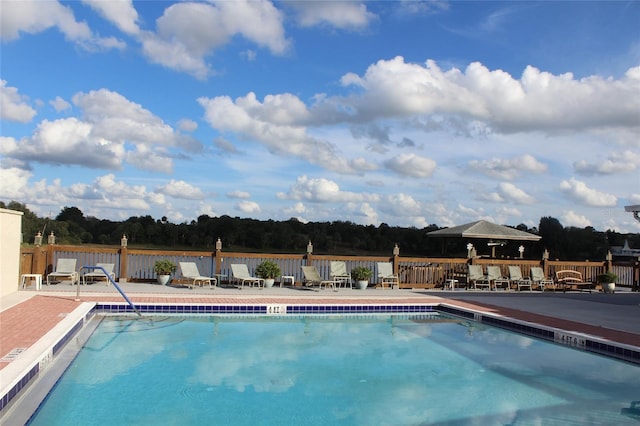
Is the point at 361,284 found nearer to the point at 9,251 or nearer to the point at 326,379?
the point at 326,379

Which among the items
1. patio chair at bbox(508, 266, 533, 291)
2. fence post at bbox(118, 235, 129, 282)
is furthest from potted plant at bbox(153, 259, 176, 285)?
patio chair at bbox(508, 266, 533, 291)

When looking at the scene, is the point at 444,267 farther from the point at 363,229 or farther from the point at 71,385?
the point at 363,229

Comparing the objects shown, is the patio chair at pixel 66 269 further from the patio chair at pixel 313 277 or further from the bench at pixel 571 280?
the bench at pixel 571 280

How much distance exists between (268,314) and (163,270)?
4.19 m

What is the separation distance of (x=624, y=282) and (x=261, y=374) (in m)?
15.9

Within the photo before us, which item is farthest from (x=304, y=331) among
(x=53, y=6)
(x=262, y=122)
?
(x=262, y=122)

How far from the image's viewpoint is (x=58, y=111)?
671 inches

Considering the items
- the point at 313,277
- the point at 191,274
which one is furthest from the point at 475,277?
the point at 191,274

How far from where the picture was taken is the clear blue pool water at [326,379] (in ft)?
16.4

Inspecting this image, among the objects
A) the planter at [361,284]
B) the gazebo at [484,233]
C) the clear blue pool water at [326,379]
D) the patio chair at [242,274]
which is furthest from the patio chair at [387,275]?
the clear blue pool water at [326,379]

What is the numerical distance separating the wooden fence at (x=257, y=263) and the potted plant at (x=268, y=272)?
1.95 feet

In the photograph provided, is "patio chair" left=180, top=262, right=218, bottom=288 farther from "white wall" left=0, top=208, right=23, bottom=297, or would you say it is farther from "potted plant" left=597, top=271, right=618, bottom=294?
"potted plant" left=597, top=271, right=618, bottom=294

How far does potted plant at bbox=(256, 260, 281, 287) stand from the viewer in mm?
13469

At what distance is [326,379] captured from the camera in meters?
6.27
